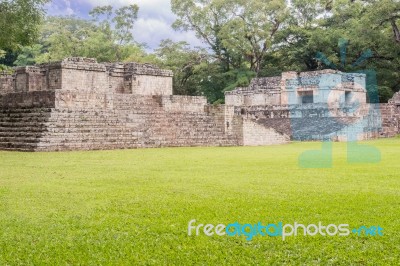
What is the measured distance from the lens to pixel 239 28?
3691 cm

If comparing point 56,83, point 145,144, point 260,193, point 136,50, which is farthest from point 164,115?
point 136,50

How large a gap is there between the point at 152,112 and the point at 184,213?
13609 mm

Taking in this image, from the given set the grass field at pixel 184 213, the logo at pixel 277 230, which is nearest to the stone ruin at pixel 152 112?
the grass field at pixel 184 213

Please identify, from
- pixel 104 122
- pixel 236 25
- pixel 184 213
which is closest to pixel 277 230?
pixel 184 213

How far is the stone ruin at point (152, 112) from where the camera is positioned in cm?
1548

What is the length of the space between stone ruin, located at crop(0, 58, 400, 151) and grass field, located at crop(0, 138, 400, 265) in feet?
22.2

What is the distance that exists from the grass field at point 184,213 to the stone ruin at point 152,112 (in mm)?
6778

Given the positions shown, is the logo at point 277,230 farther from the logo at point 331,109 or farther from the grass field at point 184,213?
the logo at point 331,109

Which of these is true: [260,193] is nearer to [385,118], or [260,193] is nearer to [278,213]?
[278,213]

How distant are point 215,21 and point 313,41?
27.4ft

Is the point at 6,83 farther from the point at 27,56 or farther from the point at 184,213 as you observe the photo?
the point at 27,56

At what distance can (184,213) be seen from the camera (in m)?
5.30

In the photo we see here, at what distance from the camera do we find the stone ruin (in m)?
15.5

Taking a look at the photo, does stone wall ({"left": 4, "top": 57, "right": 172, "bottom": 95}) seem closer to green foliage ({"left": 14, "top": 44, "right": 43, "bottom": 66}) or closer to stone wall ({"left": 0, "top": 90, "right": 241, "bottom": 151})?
stone wall ({"left": 0, "top": 90, "right": 241, "bottom": 151})
